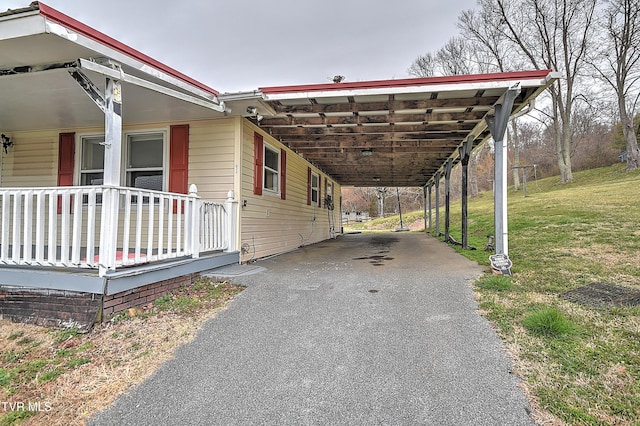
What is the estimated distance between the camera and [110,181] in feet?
10.3

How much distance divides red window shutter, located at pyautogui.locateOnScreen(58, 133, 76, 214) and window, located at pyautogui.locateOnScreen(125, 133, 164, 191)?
3.87ft

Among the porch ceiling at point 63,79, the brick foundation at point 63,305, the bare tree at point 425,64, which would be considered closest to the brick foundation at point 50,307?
the brick foundation at point 63,305

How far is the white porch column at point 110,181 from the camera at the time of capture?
10.1ft

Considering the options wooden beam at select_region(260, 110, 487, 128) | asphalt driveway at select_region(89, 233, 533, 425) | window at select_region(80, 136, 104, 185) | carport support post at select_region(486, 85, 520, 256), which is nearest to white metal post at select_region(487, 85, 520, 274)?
carport support post at select_region(486, 85, 520, 256)

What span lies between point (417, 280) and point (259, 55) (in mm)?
17148

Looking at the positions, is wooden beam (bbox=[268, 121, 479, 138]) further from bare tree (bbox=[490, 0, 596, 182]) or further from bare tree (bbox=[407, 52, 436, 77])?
bare tree (bbox=[490, 0, 596, 182])

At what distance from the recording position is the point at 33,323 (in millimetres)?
3197

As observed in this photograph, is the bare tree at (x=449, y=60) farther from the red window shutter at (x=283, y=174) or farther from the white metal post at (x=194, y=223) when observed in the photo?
the white metal post at (x=194, y=223)

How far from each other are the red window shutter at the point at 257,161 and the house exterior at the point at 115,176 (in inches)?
1.8

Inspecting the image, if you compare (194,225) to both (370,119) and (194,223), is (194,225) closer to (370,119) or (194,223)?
(194,223)

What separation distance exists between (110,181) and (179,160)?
8.44 feet

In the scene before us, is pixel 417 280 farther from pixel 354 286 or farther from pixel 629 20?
pixel 629 20

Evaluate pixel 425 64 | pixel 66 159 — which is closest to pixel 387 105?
pixel 66 159

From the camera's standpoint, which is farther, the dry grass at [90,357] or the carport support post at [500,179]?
the carport support post at [500,179]
